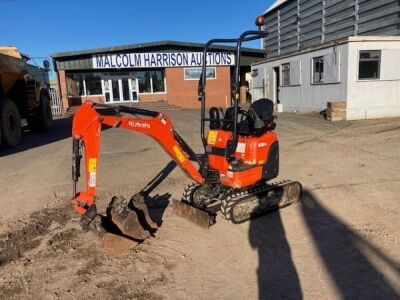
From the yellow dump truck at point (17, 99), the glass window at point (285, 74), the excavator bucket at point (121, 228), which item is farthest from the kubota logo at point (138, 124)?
the glass window at point (285, 74)

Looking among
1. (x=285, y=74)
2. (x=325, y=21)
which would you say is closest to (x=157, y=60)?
(x=285, y=74)

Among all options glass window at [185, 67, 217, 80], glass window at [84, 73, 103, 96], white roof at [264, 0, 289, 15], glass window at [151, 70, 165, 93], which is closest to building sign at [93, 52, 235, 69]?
glass window at [185, 67, 217, 80]

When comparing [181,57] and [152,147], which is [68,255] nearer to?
[152,147]

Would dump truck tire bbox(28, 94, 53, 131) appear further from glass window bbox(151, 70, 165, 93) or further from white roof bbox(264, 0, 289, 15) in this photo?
white roof bbox(264, 0, 289, 15)

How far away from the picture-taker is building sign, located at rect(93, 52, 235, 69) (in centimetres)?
2844

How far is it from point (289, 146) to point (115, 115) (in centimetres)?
718

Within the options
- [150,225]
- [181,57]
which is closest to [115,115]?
[150,225]

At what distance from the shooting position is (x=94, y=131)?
4309 mm

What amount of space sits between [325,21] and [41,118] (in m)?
15.0

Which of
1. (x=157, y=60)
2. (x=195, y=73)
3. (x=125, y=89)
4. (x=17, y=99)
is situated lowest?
(x=17, y=99)

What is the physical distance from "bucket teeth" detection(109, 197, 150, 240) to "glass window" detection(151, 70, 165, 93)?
87.0ft

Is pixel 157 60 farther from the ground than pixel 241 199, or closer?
farther from the ground

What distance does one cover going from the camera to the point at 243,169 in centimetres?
523

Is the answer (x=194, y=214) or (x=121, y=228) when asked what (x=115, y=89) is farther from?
(x=121, y=228)
